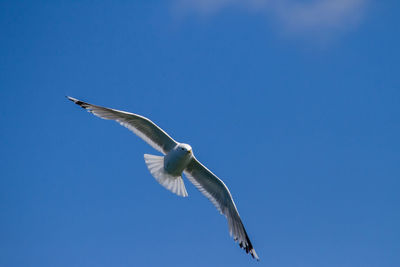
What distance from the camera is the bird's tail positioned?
8102 mm

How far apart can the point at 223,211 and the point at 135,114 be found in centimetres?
255

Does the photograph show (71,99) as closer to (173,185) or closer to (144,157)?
(144,157)

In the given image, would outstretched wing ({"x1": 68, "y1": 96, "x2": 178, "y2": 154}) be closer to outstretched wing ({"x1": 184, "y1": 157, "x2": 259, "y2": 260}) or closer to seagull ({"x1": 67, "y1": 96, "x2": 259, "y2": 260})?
seagull ({"x1": 67, "y1": 96, "x2": 259, "y2": 260})

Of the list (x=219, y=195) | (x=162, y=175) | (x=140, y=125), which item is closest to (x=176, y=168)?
(x=162, y=175)

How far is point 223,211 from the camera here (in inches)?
333

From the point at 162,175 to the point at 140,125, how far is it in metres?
1.02

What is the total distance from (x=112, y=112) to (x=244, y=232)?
11.0 ft

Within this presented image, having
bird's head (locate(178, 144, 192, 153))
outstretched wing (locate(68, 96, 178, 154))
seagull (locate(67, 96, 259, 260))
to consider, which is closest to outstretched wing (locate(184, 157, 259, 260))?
seagull (locate(67, 96, 259, 260))

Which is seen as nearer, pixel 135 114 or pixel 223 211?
pixel 135 114

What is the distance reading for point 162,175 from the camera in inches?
320

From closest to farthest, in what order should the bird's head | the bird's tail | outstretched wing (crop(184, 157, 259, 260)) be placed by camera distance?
1. the bird's head
2. the bird's tail
3. outstretched wing (crop(184, 157, 259, 260))

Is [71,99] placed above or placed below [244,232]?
above

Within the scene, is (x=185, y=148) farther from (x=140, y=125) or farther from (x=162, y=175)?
(x=140, y=125)

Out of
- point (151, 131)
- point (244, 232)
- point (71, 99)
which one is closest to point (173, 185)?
point (151, 131)
